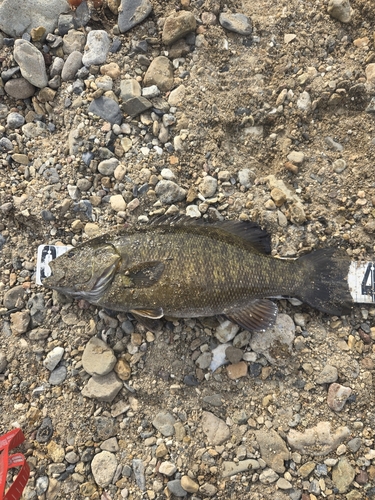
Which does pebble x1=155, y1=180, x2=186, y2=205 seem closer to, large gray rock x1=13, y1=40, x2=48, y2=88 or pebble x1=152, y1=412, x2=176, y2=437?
large gray rock x1=13, y1=40, x2=48, y2=88

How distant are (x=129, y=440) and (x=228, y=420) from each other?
1.03 metres

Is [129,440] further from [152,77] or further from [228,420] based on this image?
[152,77]

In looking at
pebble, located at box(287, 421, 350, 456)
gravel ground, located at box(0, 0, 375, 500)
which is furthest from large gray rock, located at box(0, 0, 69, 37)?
pebble, located at box(287, 421, 350, 456)

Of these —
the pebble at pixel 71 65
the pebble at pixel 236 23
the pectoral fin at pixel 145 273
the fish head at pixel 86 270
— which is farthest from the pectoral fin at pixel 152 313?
the pebble at pixel 236 23

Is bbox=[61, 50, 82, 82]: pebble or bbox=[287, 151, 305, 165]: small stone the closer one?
bbox=[287, 151, 305, 165]: small stone

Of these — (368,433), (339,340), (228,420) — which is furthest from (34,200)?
(368,433)

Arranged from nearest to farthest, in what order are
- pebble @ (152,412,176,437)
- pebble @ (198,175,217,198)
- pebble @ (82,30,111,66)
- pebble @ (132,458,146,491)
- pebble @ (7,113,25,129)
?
pebble @ (132,458,146,491), pebble @ (152,412,176,437), pebble @ (198,175,217,198), pebble @ (82,30,111,66), pebble @ (7,113,25,129)

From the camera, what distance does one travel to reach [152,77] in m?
4.33

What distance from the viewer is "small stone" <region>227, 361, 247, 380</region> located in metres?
3.95

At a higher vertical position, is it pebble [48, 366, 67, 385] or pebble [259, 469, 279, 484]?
pebble [48, 366, 67, 385]

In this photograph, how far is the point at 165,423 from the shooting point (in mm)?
3854

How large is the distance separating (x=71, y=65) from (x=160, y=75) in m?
1.06

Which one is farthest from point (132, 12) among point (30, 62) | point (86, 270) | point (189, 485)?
point (189, 485)

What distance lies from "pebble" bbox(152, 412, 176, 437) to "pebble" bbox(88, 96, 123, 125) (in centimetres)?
318
